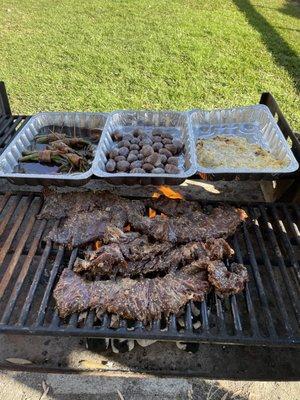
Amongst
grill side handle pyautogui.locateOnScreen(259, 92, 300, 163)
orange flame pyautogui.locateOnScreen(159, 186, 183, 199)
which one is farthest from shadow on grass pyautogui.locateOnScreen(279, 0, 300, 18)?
orange flame pyautogui.locateOnScreen(159, 186, 183, 199)

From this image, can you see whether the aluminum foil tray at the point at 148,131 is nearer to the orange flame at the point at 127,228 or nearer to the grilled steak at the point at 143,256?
the orange flame at the point at 127,228

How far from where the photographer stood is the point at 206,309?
2971 millimetres

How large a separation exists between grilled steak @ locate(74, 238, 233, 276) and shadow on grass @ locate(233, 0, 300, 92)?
19.2 ft

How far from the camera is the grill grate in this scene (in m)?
2.75

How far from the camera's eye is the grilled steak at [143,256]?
10.3 feet

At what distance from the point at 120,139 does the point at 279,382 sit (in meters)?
3.02

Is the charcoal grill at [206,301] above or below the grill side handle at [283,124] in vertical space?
below

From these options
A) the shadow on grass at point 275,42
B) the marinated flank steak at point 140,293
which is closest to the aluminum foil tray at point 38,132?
the marinated flank steak at point 140,293

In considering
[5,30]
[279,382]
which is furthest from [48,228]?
[5,30]

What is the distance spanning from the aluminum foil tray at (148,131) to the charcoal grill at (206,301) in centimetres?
75

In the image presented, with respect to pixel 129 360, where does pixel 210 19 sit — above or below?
below

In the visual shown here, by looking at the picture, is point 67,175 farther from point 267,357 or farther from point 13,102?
point 13,102

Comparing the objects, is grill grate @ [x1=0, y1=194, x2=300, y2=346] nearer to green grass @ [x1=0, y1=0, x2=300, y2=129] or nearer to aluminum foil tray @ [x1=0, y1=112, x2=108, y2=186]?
aluminum foil tray @ [x1=0, y1=112, x2=108, y2=186]

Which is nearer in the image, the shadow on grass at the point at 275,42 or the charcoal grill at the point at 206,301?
the charcoal grill at the point at 206,301
